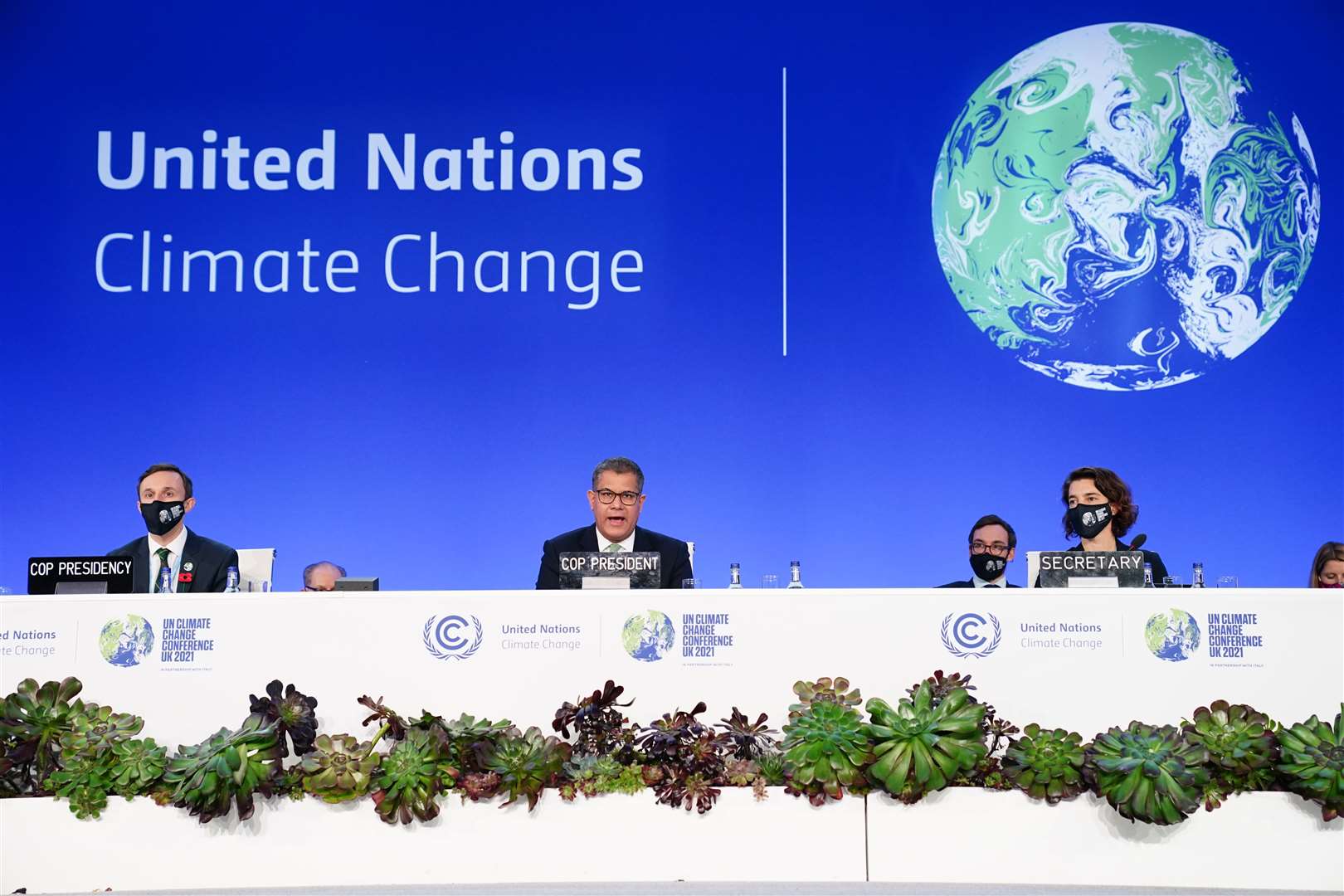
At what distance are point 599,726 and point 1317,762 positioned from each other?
183 cm

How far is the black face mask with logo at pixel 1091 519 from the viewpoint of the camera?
16.0 feet

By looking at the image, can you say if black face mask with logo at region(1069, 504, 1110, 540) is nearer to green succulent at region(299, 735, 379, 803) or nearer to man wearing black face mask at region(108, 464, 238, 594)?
green succulent at region(299, 735, 379, 803)

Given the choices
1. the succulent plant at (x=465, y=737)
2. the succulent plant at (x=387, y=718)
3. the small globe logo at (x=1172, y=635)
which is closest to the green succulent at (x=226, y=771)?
the succulent plant at (x=387, y=718)

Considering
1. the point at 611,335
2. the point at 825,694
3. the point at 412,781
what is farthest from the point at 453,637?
the point at 611,335

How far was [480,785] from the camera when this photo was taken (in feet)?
11.2

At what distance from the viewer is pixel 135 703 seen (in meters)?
3.57

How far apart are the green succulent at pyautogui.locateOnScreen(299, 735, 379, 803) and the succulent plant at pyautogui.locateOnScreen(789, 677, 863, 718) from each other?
1113 millimetres

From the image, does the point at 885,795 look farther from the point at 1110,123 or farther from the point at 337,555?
the point at 1110,123

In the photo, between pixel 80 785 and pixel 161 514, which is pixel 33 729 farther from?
pixel 161 514

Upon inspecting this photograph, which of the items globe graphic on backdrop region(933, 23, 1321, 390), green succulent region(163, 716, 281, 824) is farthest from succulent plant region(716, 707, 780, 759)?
globe graphic on backdrop region(933, 23, 1321, 390)

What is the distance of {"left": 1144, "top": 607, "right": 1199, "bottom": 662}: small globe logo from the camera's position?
3.55 meters

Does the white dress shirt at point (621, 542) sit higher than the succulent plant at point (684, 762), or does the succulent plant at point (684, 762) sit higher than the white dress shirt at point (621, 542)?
the white dress shirt at point (621, 542)

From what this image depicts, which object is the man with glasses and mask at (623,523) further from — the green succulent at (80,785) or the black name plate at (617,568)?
the green succulent at (80,785)

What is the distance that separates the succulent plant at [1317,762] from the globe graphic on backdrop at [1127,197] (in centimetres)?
290
